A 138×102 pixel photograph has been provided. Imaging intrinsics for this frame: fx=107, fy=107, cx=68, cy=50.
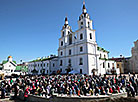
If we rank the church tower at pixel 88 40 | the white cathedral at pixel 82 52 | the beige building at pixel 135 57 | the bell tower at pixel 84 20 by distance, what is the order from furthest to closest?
the beige building at pixel 135 57
the bell tower at pixel 84 20
the white cathedral at pixel 82 52
the church tower at pixel 88 40

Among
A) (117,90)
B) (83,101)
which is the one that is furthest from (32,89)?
(117,90)

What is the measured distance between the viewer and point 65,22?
145 ft

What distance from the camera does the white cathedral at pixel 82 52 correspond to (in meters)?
32.2

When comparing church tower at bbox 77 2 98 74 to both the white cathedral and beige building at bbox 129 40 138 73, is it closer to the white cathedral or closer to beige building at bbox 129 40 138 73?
the white cathedral

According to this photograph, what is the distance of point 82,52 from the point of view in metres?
33.2

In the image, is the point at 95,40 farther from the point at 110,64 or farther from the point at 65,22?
the point at 65,22

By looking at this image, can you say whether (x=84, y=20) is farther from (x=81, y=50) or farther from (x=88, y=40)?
(x=81, y=50)

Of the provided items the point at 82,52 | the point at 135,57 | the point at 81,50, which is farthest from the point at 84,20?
the point at 135,57

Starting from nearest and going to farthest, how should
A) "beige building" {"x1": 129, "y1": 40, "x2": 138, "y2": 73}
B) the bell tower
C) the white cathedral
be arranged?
the white cathedral, the bell tower, "beige building" {"x1": 129, "y1": 40, "x2": 138, "y2": 73}

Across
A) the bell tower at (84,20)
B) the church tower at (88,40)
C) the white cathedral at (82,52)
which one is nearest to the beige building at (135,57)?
the white cathedral at (82,52)

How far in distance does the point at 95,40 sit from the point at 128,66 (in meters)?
24.5

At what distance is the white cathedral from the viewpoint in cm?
3216

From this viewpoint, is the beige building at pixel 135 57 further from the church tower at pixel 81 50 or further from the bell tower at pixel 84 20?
the bell tower at pixel 84 20

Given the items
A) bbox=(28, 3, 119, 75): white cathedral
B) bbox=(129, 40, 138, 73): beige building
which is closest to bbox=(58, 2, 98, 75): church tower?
bbox=(28, 3, 119, 75): white cathedral
